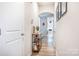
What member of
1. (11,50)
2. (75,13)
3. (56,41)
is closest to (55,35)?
(56,41)

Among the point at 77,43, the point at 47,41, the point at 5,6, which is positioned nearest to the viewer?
the point at 77,43

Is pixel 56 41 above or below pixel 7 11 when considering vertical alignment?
below

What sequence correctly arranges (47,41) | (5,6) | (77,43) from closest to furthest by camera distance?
(77,43) < (5,6) < (47,41)

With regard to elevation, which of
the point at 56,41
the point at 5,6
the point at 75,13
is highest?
the point at 5,6

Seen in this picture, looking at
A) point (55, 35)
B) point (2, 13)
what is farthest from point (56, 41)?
point (2, 13)

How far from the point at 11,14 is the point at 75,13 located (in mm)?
690

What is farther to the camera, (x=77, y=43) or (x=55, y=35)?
(x=55, y=35)

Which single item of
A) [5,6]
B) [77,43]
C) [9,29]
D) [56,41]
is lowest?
[56,41]

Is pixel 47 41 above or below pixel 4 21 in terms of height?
below

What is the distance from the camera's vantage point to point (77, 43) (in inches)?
37.6

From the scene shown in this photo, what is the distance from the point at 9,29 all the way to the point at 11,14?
0.55 feet

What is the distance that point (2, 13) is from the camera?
1.26m

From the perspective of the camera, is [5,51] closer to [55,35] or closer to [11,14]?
[11,14]

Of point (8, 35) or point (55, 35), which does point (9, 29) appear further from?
point (55, 35)
